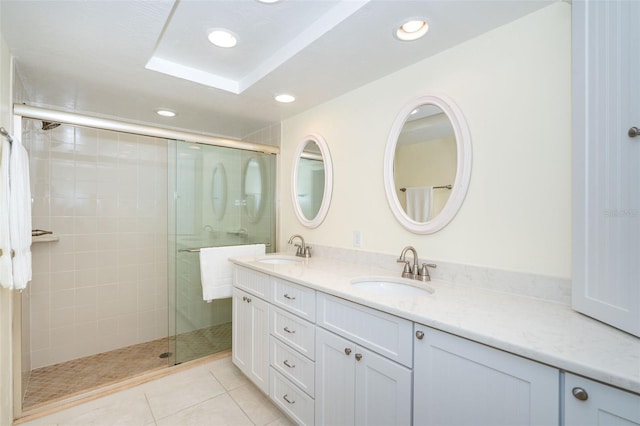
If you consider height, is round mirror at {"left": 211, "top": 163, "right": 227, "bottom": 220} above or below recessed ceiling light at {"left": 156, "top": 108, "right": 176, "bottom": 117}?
below

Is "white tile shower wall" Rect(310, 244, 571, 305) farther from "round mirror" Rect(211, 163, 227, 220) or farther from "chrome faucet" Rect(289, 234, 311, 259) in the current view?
"round mirror" Rect(211, 163, 227, 220)

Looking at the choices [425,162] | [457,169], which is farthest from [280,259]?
[457,169]

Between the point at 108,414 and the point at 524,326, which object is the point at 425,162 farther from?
the point at 108,414

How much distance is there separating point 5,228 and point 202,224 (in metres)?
1.16

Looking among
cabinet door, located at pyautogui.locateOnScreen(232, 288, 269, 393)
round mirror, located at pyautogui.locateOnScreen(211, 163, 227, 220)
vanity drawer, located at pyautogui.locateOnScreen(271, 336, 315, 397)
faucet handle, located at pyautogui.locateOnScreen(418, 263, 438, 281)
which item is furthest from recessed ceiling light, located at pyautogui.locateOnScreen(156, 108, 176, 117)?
faucet handle, located at pyautogui.locateOnScreen(418, 263, 438, 281)

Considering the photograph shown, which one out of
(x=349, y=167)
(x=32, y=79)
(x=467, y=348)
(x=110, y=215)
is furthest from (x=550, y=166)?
(x=110, y=215)

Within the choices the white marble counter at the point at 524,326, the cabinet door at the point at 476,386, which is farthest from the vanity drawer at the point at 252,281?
the cabinet door at the point at 476,386

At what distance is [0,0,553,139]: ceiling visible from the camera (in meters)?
1.31

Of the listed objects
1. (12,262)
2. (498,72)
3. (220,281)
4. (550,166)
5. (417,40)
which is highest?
(417,40)

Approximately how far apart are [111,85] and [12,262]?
129 centimetres

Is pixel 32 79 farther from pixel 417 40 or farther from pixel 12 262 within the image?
pixel 417 40

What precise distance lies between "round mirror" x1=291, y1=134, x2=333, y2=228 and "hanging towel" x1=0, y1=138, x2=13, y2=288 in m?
1.77

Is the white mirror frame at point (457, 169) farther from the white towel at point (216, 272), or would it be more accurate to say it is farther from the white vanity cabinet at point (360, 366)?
the white towel at point (216, 272)

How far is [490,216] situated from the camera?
4.68 ft
